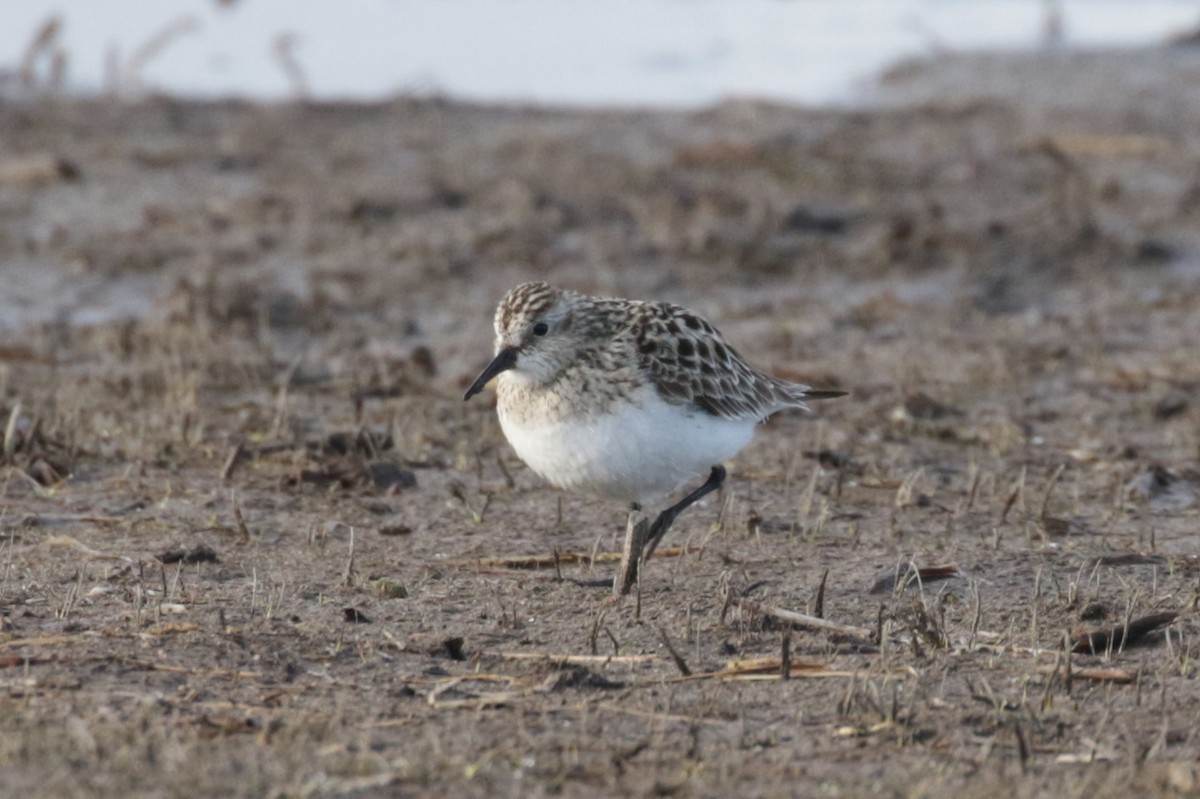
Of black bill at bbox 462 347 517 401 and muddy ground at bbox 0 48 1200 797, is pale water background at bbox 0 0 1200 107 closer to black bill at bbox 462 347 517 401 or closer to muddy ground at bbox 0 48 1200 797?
muddy ground at bbox 0 48 1200 797

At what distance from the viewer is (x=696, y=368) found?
19.1 feet

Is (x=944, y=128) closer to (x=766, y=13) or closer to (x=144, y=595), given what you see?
(x=766, y=13)

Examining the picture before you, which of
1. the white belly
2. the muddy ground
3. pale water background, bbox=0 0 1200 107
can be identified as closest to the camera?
the muddy ground

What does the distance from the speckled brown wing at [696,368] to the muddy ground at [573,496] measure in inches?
20.9

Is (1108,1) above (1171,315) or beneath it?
above

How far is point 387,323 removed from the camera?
10180 millimetres

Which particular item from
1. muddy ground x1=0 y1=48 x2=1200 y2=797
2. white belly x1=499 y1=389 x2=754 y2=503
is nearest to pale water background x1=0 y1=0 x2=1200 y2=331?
muddy ground x1=0 y1=48 x2=1200 y2=797

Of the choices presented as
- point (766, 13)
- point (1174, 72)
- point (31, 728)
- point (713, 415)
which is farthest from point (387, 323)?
point (766, 13)

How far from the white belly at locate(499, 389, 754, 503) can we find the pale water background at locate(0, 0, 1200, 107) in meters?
10.7

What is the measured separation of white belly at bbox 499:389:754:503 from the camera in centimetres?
543

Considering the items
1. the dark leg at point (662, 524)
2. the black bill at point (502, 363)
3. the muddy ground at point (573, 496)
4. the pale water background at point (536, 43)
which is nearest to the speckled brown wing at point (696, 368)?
the dark leg at point (662, 524)

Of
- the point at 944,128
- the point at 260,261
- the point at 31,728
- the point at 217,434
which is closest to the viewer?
the point at 31,728

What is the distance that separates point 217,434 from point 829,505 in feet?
8.70

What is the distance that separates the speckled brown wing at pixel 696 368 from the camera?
5.71 meters
